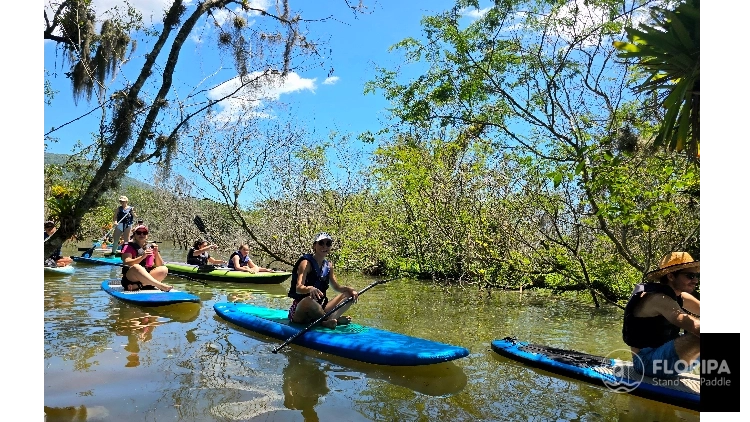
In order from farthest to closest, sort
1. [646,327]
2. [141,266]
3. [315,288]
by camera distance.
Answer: [141,266], [315,288], [646,327]

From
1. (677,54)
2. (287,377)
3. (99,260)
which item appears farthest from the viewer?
(99,260)

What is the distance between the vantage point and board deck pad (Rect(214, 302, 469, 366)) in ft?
15.3

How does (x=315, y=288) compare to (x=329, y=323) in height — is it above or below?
above

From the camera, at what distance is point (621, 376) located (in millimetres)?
4223

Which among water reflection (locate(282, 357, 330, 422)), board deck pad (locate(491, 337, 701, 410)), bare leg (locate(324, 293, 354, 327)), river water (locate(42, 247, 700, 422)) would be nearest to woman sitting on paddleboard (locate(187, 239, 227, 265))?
river water (locate(42, 247, 700, 422))

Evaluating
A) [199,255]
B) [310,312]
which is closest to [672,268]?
[310,312]

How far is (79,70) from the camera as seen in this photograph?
13.2 ft

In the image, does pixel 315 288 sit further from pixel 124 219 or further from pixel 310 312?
pixel 124 219

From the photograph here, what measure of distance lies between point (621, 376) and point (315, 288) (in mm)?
3150

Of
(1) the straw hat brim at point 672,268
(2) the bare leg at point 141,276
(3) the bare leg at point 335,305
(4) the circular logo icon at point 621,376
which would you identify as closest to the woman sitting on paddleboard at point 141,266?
(2) the bare leg at point 141,276

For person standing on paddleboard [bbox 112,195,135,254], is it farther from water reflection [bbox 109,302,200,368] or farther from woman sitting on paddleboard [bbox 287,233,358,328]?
woman sitting on paddleboard [bbox 287,233,358,328]

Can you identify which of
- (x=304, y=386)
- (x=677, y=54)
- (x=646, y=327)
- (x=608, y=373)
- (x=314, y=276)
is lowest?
(x=304, y=386)

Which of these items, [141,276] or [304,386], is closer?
[304,386]
